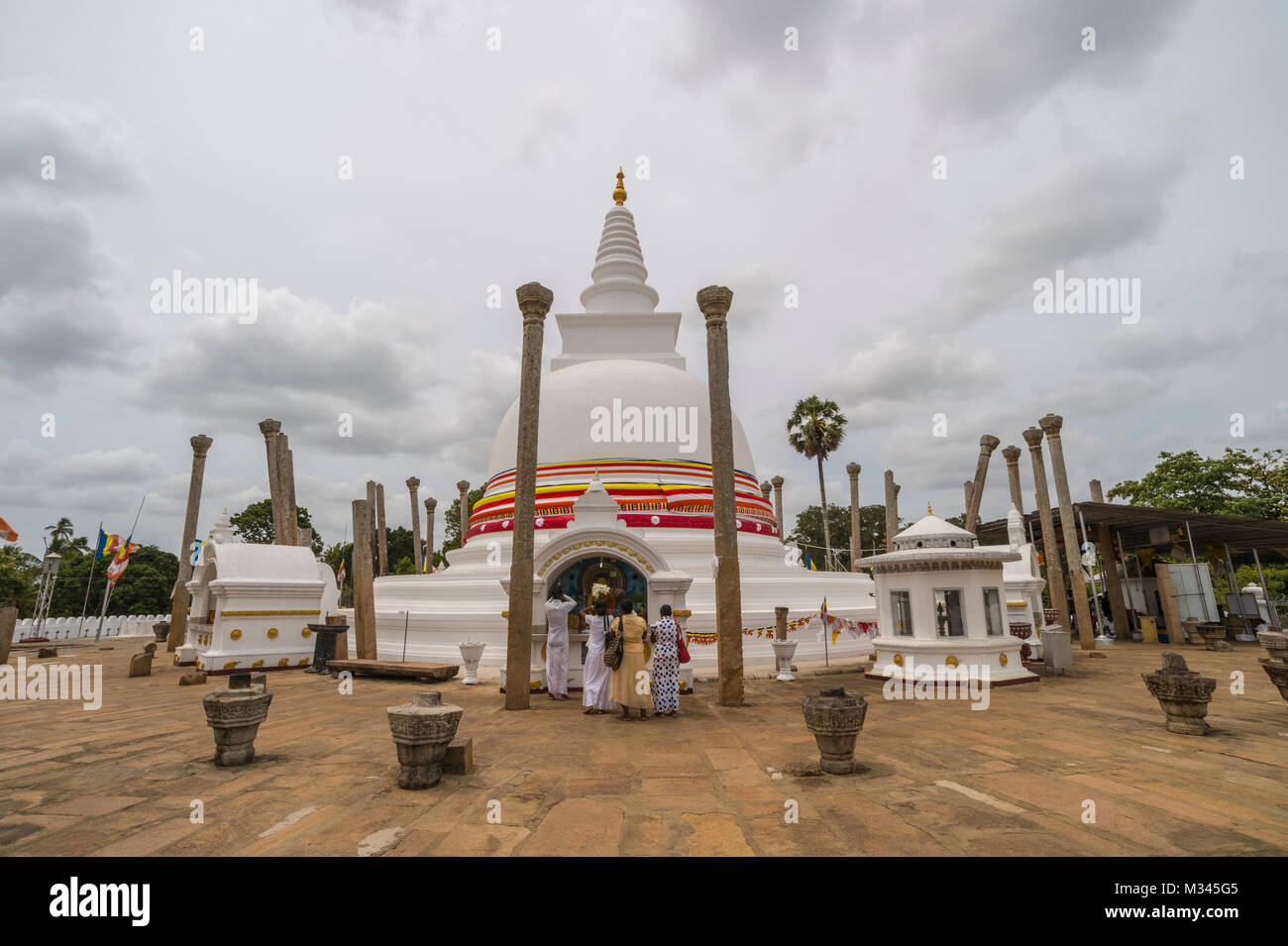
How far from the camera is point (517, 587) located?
32.4ft

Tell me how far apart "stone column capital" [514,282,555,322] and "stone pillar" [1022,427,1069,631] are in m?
15.4

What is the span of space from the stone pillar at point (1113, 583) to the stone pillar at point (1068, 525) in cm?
666

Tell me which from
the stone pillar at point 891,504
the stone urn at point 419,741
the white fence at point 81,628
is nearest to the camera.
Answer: the stone urn at point 419,741

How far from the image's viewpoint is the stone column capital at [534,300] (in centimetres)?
1080

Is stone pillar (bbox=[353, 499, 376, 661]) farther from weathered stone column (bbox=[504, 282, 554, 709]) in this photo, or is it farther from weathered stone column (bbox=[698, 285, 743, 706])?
weathered stone column (bbox=[698, 285, 743, 706])

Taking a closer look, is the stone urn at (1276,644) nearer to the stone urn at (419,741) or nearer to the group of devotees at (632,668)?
the group of devotees at (632,668)

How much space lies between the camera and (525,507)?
10125mm

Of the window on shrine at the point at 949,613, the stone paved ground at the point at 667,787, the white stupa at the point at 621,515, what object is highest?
the white stupa at the point at 621,515

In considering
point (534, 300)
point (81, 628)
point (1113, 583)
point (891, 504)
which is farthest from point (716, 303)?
point (81, 628)

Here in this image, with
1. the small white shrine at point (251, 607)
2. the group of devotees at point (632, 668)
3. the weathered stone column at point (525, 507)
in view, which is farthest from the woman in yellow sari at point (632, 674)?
the small white shrine at point (251, 607)

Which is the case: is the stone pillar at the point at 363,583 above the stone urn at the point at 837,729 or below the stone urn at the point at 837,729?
above

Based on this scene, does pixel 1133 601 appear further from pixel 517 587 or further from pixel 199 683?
pixel 199 683

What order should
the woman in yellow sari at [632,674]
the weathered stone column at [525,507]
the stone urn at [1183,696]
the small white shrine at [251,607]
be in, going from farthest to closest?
1. the small white shrine at [251,607]
2. the weathered stone column at [525,507]
3. the woman in yellow sari at [632,674]
4. the stone urn at [1183,696]
